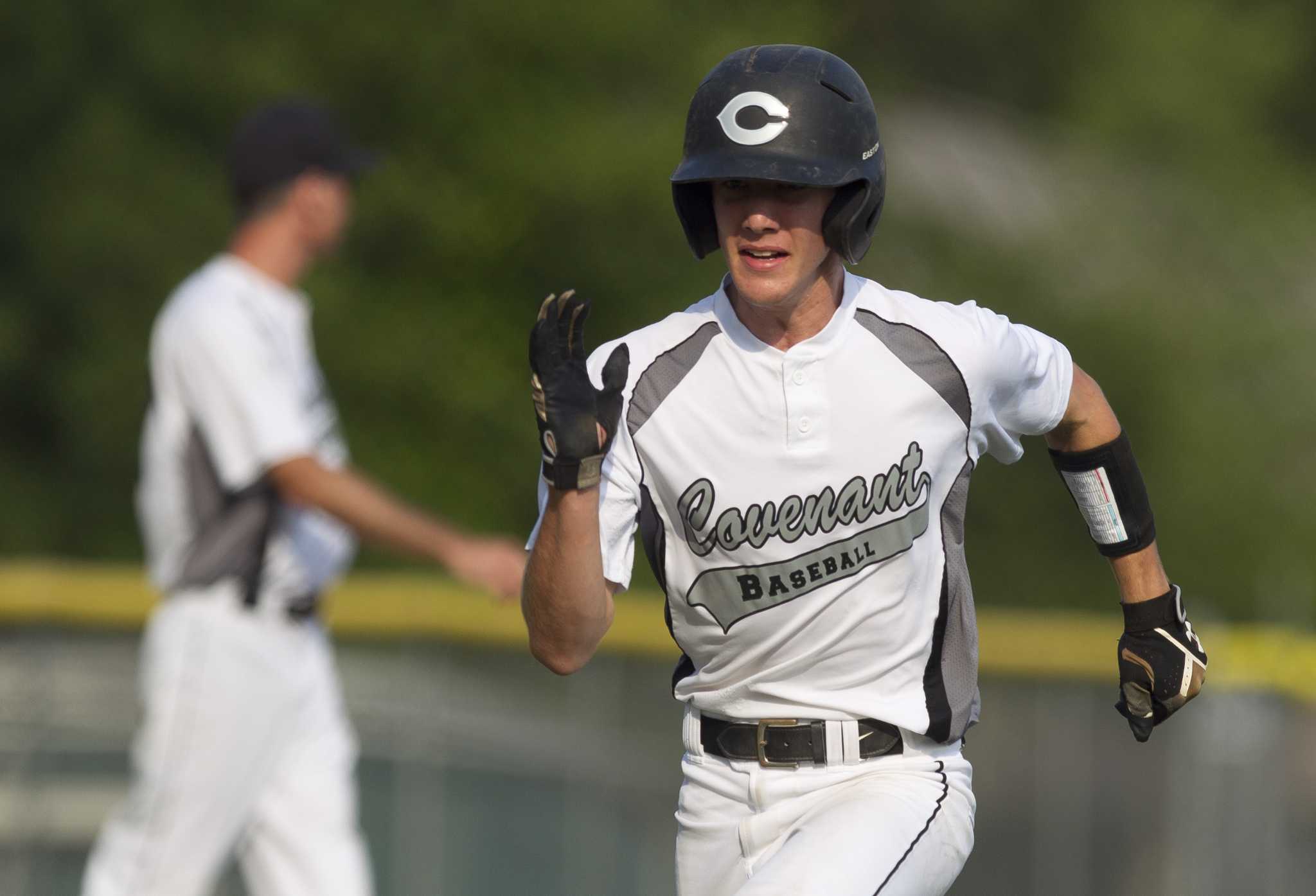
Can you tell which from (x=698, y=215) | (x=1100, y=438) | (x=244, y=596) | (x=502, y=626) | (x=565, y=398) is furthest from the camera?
(x=502, y=626)

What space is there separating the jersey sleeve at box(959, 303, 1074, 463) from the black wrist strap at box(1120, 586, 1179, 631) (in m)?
0.48

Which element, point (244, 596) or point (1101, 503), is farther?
point (244, 596)

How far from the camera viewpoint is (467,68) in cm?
1955

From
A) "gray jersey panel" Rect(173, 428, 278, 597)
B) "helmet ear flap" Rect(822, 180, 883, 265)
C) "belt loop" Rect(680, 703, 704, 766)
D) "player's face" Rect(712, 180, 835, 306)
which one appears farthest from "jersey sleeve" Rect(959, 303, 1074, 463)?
"gray jersey panel" Rect(173, 428, 278, 597)

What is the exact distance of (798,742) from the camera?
459cm

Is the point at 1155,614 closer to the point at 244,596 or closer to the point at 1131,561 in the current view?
the point at 1131,561

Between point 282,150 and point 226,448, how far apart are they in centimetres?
113

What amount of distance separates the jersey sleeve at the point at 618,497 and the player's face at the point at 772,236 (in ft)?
1.09

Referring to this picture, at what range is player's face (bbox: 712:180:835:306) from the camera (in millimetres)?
4508

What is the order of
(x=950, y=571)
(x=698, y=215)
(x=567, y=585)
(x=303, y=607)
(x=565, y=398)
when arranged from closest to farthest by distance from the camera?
(x=565, y=398) → (x=567, y=585) → (x=950, y=571) → (x=698, y=215) → (x=303, y=607)

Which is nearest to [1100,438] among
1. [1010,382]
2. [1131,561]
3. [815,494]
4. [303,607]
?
[1131,561]

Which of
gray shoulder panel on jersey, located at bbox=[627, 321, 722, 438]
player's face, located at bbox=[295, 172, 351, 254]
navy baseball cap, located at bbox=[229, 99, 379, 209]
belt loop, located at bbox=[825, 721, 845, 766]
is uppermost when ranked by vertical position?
navy baseball cap, located at bbox=[229, 99, 379, 209]

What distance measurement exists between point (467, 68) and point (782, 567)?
1559 centimetres

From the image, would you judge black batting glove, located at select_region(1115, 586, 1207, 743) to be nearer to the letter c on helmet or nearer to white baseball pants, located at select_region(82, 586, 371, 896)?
the letter c on helmet
